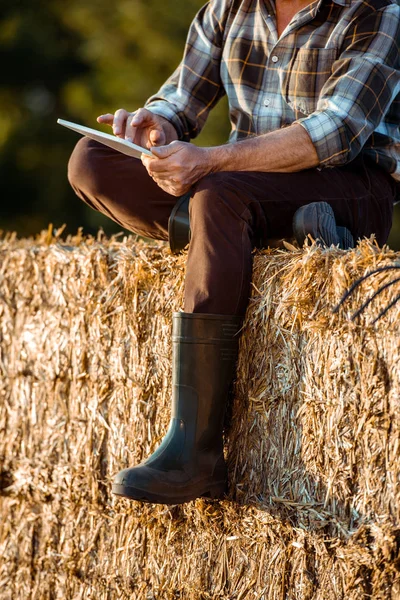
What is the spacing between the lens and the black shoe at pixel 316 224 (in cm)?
198

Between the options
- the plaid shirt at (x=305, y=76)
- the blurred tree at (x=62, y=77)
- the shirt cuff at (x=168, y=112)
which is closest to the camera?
the plaid shirt at (x=305, y=76)

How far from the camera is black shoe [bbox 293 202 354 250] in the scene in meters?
1.98

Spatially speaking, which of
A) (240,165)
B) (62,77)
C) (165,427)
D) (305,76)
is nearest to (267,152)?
(240,165)

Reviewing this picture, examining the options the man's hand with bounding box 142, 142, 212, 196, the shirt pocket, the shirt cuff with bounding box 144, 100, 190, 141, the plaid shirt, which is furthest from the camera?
the shirt cuff with bounding box 144, 100, 190, 141

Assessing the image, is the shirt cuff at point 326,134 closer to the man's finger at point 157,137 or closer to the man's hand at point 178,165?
the man's hand at point 178,165

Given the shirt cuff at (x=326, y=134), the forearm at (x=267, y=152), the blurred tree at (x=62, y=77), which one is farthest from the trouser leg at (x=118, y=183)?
the blurred tree at (x=62, y=77)

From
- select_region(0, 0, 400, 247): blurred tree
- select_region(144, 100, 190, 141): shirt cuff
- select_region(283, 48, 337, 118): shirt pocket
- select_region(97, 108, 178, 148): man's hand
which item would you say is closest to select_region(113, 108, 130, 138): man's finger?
select_region(97, 108, 178, 148): man's hand

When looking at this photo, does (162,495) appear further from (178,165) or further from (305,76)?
(305,76)

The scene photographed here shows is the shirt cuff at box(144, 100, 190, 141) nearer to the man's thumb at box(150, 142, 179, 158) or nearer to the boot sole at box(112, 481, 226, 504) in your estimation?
the man's thumb at box(150, 142, 179, 158)

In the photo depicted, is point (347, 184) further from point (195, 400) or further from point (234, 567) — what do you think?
point (234, 567)

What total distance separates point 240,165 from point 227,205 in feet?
0.53

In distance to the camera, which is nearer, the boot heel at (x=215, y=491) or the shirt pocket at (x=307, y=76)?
the boot heel at (x=215, y=491)

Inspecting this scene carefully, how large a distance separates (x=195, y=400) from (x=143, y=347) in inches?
15.0

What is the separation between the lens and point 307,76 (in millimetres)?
2271
